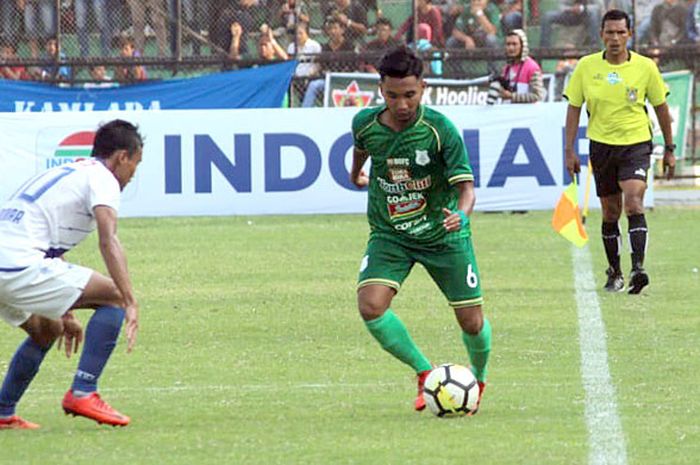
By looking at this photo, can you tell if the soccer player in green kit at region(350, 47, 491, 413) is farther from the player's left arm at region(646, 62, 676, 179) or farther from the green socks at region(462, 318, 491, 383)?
the player's left arm at region(646, 62, 676, 179)

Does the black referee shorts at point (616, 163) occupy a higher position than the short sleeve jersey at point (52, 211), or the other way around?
the short sleeve jersey at point (52, 211)

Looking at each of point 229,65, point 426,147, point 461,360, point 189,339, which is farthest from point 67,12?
point 426,147

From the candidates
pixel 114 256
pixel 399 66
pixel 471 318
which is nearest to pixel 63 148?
pixel 471 318

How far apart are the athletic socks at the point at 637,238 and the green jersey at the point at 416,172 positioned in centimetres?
529

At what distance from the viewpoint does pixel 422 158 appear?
27.6 ft

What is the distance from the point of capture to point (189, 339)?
37.4 ft

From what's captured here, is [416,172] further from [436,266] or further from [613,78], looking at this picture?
[613,78]

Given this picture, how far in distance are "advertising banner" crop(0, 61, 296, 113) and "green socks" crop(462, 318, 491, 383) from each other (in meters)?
14.6

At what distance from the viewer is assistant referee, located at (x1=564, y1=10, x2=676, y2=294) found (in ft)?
44.5

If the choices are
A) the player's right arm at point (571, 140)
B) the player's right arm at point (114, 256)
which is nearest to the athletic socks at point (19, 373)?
the player's right arm at point (114, 256)

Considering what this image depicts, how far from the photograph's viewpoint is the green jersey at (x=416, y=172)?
8.42 metres

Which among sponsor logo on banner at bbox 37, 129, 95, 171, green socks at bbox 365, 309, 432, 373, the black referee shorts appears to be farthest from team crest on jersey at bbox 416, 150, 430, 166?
sponsor logo on banner at bbox 37, 129, 95, 171

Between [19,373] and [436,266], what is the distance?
2.00 metres

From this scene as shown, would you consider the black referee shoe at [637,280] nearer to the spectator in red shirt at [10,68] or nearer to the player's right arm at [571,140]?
the player's right arm at [571,140]
